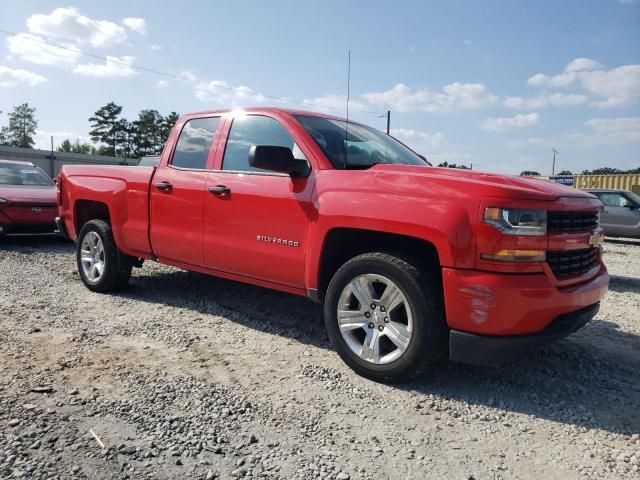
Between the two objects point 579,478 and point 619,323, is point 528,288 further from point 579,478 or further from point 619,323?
point 619,323

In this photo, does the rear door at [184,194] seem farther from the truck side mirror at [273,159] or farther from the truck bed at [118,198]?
the truck side mirror at [273,159]

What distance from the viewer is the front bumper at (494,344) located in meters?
3.04

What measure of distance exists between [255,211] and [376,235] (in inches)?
41.2

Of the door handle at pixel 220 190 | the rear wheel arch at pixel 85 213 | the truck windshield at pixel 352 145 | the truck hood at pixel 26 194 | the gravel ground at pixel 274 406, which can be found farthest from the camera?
the truck hood at pixel 26 194

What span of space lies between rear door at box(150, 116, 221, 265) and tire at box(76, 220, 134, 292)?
0.70m

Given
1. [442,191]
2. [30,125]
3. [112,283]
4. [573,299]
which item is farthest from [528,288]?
[30,125]

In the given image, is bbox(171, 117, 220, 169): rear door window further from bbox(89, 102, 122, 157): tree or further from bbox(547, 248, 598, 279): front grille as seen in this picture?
bbox(89, 102, 122, 157): tree

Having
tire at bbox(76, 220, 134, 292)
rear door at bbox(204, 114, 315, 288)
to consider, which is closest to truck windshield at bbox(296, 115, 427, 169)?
rear door at bbox(204, 114, 315, 288)

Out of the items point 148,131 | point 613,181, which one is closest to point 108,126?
point 148,131

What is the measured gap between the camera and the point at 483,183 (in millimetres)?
3109

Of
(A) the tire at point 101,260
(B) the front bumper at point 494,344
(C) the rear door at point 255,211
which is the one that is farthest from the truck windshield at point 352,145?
(A) the tire at point 101,260

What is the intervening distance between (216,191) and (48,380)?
1899 millimetres

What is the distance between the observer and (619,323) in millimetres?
5141

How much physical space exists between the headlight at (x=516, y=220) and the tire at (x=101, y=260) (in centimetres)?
401
